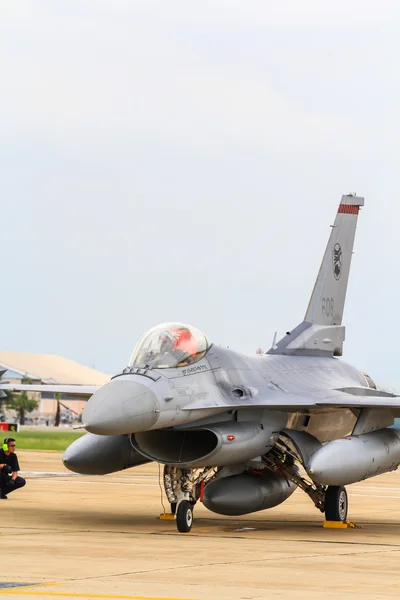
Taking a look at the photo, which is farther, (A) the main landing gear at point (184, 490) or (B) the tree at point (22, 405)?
(B) the tree at point (22, 405)

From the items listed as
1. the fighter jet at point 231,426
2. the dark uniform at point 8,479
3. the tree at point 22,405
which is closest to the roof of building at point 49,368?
the tree at point 22,405

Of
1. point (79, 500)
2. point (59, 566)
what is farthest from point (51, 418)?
point (59, 566)

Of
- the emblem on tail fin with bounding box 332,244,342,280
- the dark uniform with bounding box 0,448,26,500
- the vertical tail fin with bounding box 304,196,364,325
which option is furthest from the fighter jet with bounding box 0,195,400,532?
the dark uniform with bounding box 0,448,26,500

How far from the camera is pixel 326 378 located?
66.0 feet

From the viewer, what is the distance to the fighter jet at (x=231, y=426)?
16156 millimetres

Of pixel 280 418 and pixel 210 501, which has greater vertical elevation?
pixel 280 418

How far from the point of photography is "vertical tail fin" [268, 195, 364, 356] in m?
21.3

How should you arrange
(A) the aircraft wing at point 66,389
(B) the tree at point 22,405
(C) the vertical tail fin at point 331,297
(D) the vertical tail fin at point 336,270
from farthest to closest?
1. (B) the tree at point 22,405
2. (D) the vertical tail fin at point 336,270
3. (C) the vertical tail fin at point 331,297
4. (A) the aircraft wing at point 66,389

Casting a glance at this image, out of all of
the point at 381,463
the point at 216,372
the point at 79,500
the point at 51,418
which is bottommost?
the point at 51,418

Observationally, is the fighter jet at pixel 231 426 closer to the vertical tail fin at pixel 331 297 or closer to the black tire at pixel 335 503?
the black tire at pixel 335 503

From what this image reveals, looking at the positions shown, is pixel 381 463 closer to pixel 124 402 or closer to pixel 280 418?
pixel 280 418

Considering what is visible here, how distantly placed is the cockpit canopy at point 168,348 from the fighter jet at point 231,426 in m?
0.01

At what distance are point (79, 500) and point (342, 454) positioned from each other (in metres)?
8.13

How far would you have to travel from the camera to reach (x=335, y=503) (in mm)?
18203
